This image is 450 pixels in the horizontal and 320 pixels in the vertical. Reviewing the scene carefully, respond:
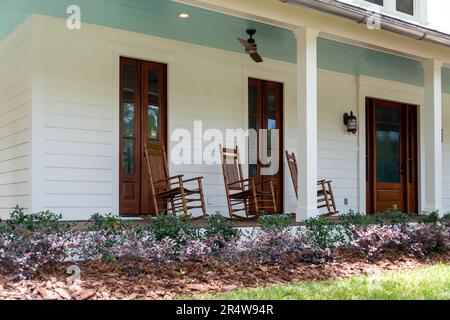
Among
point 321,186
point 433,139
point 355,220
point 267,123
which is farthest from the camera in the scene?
point 321,186

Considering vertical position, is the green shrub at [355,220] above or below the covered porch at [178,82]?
below

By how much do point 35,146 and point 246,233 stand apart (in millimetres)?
2575

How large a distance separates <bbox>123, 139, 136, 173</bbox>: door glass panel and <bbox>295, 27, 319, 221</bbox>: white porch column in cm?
211

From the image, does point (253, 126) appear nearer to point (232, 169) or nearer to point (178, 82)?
point (232, 169)

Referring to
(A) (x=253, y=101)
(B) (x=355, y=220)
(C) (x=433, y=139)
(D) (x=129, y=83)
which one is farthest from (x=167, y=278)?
(C) (x=433, y=139)

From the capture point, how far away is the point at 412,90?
9.80 m

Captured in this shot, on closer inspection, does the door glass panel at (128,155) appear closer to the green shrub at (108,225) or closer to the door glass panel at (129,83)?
the door glass panel at (129,83)

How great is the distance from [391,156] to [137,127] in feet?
16.1

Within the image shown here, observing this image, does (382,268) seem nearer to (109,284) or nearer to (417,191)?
(109,284)

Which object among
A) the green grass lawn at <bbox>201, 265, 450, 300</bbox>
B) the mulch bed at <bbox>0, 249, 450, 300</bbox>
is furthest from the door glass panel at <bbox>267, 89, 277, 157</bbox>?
the green grass lawn at <bbox>201, 265, 450, 300</bbox>

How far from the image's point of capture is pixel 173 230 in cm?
461

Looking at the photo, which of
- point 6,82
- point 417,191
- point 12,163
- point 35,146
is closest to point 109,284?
point 35,146

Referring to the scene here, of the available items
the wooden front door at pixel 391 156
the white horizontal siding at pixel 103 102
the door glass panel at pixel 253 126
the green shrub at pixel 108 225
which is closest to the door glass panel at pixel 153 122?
the white horizontal siding at pixel 103 102

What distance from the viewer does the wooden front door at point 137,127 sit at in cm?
678
